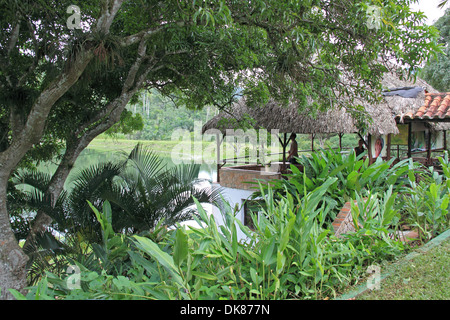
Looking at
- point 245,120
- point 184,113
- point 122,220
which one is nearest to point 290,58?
point 245,120

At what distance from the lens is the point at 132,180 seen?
17.1 ft

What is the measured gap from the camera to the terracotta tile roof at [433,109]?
8.70 meters

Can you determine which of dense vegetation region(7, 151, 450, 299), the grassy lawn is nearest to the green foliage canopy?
the grassy lawn

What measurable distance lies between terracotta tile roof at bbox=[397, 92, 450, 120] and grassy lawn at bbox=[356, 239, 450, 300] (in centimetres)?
715

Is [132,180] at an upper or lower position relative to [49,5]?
lower

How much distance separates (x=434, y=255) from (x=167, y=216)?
322 centimetres

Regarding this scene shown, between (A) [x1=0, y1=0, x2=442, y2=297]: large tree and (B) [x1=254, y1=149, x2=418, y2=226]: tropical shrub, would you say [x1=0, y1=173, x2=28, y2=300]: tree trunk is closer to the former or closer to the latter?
(A) [x1=0, y1=0, x2=442, y2=297]: large tree

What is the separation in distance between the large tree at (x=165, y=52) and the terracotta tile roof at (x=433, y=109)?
4.05 metres

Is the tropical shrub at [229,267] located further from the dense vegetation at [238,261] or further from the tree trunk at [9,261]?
the tree trunk at [9,261]

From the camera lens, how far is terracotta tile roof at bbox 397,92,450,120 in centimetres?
870

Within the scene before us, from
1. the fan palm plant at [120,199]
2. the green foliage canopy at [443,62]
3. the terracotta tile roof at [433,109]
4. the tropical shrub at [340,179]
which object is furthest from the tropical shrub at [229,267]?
the green foliage canopy at [443,62]
